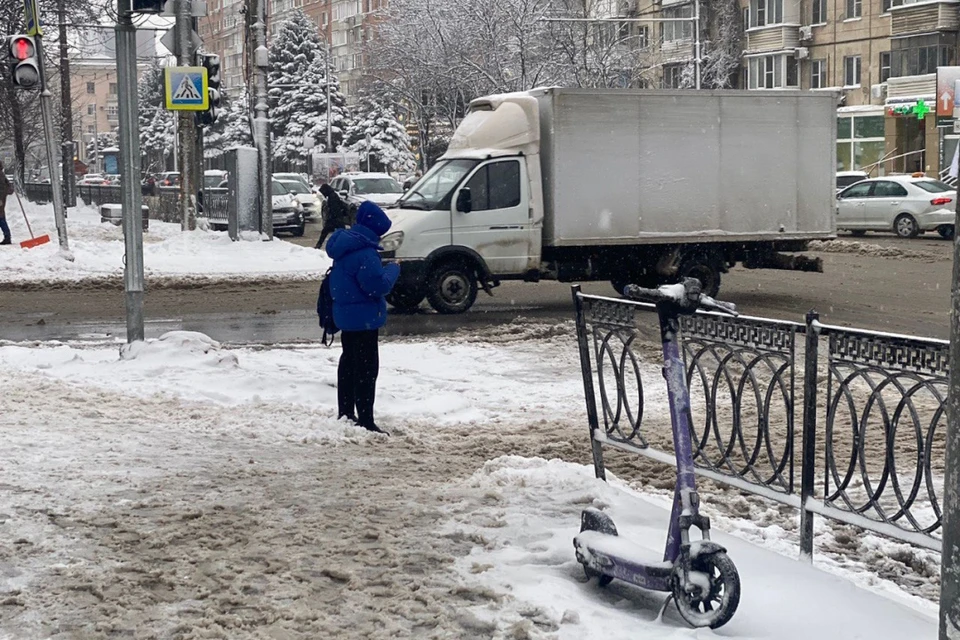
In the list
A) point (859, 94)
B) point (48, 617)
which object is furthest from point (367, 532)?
point (859, 94)

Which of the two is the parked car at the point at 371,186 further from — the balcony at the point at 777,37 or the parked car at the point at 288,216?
the balcony at the point at 777,37

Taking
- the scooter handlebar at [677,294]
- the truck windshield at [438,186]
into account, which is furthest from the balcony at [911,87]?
the scooter handlebar at [677,294]

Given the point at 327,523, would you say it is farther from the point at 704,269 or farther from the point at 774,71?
the point at 774,71

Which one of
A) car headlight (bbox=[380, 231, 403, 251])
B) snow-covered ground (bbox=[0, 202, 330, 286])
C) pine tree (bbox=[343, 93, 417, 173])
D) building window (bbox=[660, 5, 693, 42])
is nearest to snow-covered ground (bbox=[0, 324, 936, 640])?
car headlight (bbox=[380, 231, 403, 251])

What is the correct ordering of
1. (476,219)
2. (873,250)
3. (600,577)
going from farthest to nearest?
(873,250)
(476,219)
(600,577)

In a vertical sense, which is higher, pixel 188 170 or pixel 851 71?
pixel 851 71

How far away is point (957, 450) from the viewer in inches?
132

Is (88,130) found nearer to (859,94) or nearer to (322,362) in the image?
(859,94)

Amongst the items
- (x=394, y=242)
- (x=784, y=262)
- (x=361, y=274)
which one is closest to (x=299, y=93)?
(x=784, y=262)

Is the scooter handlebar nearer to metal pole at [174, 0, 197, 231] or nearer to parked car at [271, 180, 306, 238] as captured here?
metal pole at [174, 0, 197, 231]

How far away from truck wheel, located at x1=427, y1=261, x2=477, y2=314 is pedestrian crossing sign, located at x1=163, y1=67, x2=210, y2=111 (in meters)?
4.87

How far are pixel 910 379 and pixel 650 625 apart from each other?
1315 millimetres

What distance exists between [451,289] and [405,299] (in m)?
0.60

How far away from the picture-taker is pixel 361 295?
8.61 metres
